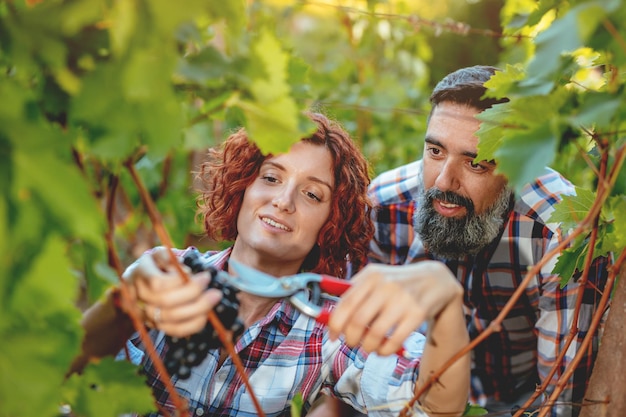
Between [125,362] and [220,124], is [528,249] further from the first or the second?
[220,124]

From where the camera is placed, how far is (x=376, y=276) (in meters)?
0.90

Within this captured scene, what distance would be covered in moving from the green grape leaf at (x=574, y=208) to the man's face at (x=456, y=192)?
59 cm

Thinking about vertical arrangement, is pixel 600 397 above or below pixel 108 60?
below

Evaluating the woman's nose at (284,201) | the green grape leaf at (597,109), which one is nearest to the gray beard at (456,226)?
the woman's nose at (284,201)

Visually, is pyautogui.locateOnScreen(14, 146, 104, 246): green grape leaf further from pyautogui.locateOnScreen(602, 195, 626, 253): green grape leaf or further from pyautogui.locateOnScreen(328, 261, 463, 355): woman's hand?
pyautogui.locateOnScreen(602, 195, 626, 253): green grape leaf

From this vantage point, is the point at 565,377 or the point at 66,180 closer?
the point at 66,180

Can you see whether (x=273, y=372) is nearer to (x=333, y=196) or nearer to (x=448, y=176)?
(x=333, y=196)

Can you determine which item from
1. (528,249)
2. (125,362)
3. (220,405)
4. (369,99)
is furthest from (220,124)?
(125,362)

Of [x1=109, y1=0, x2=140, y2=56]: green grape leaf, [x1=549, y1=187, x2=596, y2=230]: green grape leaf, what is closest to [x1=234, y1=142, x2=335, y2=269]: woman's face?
[x1=549, y1=187, x2=596, y2=230]: green grape leaf

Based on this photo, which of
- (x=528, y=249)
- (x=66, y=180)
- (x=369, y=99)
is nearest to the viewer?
(x=66, y=180)

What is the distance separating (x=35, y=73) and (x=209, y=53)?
212 millimetres

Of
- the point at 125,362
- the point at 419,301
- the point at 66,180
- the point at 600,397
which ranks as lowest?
the point at 600,397

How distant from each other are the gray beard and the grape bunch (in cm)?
114

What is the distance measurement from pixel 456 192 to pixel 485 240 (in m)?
0.19
